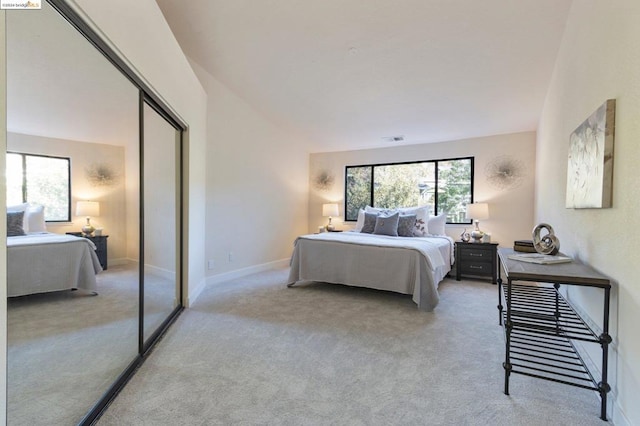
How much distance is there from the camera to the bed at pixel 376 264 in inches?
127

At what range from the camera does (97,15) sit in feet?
4.68

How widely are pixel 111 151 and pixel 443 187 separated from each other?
4.77 meters

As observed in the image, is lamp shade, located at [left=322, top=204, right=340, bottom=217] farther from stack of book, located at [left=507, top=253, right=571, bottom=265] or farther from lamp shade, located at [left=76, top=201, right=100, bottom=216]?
lamp shade, located at [left=76, top=201, right=100, bottom=216]

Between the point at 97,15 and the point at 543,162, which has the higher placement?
the point at 97,15

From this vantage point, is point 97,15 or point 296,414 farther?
point 296,414

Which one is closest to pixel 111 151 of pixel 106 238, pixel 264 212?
pixel 106 238

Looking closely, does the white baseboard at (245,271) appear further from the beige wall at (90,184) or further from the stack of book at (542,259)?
the stack of book at (542,259)

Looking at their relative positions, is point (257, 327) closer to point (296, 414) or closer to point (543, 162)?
point (296, 414)

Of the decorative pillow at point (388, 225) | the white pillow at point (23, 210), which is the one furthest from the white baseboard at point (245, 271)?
the white pillow at point (23, 210)

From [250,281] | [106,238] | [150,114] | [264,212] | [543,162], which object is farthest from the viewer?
[264,212]

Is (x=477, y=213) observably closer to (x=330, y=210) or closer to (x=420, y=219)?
(x=420, y=219)

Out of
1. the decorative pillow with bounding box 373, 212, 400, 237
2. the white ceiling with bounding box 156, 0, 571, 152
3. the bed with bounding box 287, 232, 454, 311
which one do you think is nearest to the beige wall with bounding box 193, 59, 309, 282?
the white ceiling with bounding box 156, 0, 571, 152

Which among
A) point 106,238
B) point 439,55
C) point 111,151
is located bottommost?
point 106,238

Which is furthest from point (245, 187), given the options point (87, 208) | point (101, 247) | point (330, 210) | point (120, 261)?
point (87, 208)
